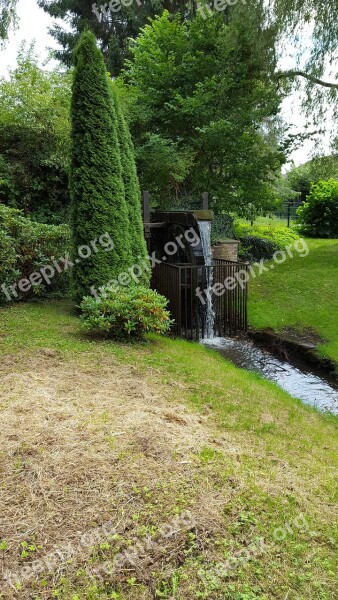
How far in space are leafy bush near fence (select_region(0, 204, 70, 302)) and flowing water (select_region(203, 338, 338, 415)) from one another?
9.51 ft

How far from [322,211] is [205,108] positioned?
702cm

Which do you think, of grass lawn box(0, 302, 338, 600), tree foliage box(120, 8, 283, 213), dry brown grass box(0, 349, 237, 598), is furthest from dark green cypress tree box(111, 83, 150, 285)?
dry brown grass box(0, 349, 237, 598)

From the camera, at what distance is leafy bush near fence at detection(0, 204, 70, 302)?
658 cm

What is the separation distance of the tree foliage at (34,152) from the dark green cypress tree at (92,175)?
2.41 meters

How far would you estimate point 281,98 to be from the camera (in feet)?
35.6

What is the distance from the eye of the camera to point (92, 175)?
21.3 ft

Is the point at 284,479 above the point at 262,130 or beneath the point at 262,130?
beneath

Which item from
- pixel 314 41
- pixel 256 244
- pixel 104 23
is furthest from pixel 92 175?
pixel 104 23

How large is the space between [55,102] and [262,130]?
593 centimetres

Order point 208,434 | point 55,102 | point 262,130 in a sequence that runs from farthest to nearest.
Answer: point 262,130 → point 55,102 → point 208,434

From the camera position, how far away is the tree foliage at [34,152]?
8.94 meters

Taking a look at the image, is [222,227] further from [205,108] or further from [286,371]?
[286,371]

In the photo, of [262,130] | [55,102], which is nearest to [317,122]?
[262,130]

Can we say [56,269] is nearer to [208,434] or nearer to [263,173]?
[208,434]
